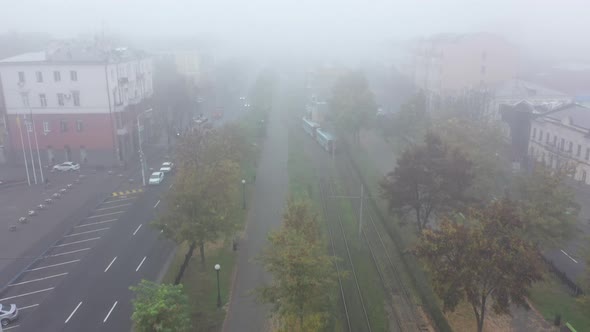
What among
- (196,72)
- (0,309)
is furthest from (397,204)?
(196,72)

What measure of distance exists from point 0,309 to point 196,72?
50690mm

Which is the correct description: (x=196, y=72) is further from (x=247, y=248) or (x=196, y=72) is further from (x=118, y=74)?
(x=247, y=248)

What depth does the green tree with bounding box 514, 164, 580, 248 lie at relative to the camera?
53.7ft

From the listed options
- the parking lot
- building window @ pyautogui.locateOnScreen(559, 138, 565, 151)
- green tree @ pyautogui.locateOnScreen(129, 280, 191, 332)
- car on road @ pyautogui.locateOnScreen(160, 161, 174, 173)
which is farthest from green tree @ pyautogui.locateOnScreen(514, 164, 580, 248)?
car on road @ pyautogui.locateOnScreen(160, 161, 174, 173)

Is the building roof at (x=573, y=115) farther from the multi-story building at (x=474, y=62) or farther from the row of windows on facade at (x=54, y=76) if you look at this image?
the row of windows on facade at (x=54, y=76)

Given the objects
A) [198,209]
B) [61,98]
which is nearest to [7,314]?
[198,209]

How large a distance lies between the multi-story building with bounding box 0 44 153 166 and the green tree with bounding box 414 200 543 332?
26748 mm

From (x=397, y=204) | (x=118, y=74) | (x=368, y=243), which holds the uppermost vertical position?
(x=118, y=74)

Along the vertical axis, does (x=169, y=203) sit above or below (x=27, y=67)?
below

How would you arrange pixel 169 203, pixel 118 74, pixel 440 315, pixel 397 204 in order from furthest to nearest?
1. pixel 118 74
2. pixel 397 204
3. pixel 169 203
4. pixel 440 315

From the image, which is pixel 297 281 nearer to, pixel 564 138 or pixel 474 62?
pixel 564 138

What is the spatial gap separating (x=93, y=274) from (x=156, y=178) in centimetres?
1161

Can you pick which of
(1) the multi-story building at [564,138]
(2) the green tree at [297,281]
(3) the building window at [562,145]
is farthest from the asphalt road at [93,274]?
(3) the building window at [562,145]

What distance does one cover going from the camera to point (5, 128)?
33.6 m
